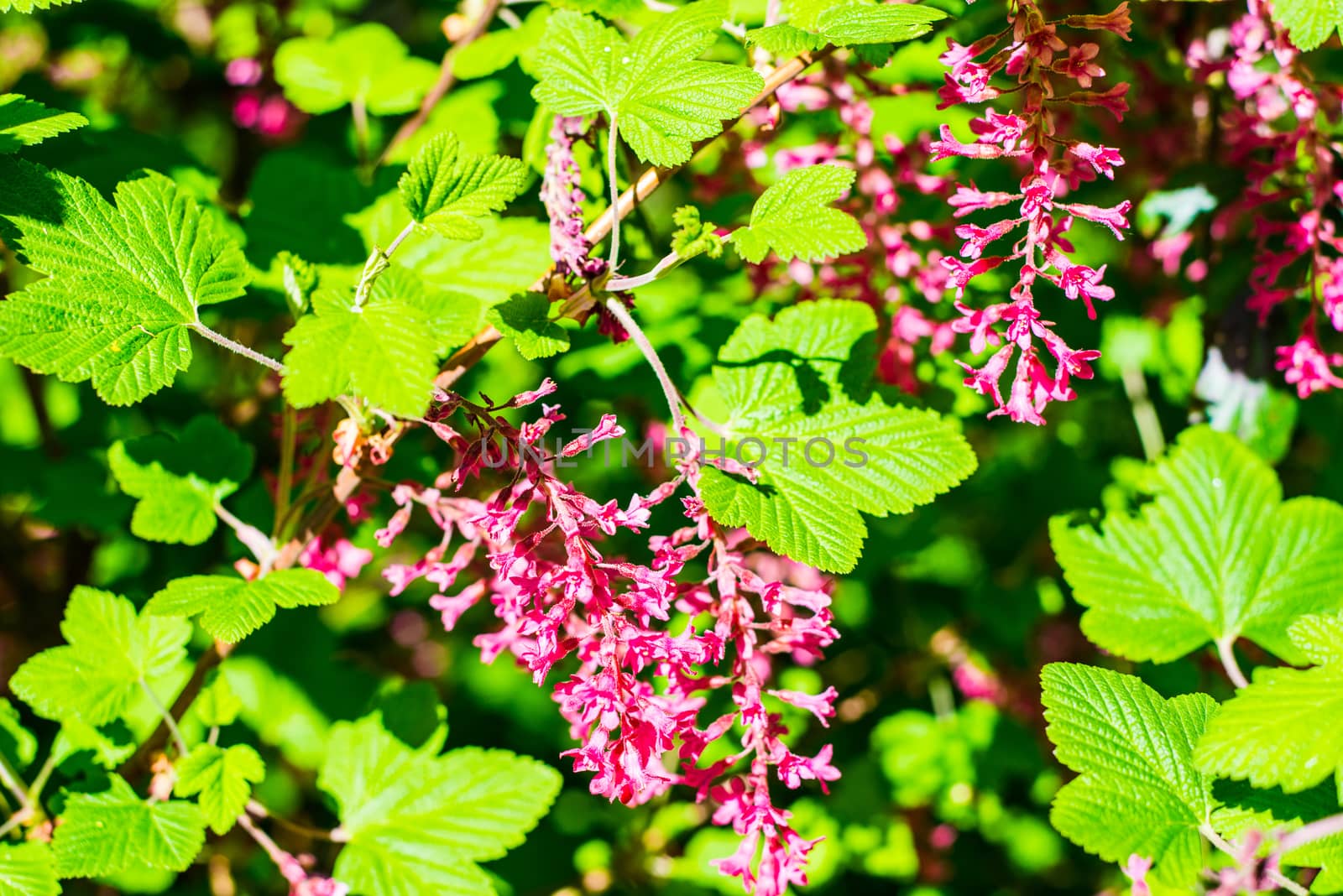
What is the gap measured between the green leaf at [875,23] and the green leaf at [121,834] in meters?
1.24

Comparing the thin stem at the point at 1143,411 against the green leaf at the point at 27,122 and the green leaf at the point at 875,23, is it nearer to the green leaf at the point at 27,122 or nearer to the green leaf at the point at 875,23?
the green leaf at the point at 875,23

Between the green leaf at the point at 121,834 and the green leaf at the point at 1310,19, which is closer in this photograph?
the green leaf at the point at 1310,19

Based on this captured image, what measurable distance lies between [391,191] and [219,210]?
271 millimetres

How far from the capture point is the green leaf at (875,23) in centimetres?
107

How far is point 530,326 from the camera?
3.91 feet

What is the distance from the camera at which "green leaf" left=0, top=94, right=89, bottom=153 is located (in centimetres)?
113

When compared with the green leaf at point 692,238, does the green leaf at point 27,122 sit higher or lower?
higher

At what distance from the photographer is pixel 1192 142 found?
2.14 meters

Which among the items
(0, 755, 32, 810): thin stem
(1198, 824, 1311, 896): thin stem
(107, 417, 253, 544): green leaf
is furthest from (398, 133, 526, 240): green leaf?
(1198, 824, 1311, 896): thin stem

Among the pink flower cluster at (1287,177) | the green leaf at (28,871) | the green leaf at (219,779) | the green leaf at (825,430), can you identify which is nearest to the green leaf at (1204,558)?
the pink flower cluster at (1287,177)

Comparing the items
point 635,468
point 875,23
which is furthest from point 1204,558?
point 635,468

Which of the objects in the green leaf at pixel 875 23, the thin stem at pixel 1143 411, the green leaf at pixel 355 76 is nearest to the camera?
the green leaf at pixel 875 23

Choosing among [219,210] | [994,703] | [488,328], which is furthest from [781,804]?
[219,210]

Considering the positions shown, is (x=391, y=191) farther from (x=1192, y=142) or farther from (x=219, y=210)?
(x=1192, y=142)
